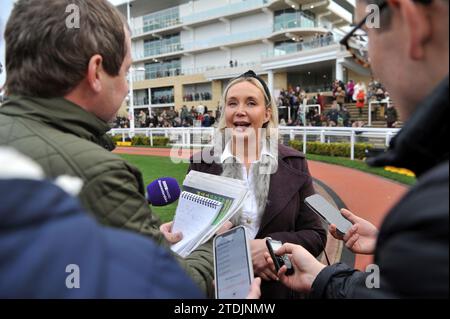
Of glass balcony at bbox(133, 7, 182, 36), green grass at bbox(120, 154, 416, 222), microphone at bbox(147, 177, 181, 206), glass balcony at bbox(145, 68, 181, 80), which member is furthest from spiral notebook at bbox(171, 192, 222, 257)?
glass balcony at bbox(133, 7, 182, 36)

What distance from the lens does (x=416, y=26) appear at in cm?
90

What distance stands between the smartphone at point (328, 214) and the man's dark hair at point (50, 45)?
4.73 ft

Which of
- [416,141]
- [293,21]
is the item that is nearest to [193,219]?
[416,141]

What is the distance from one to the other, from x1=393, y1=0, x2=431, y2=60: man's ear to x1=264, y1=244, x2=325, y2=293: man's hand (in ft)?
3.88

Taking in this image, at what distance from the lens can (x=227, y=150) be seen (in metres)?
2.94

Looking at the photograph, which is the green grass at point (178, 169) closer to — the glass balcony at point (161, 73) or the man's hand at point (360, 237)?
the man's hand at point (360, 237)

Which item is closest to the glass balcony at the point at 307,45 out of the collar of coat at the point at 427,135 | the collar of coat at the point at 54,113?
the collar of coat at the point at 54,113

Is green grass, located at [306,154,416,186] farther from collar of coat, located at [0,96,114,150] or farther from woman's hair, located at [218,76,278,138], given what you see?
collar of coat, located at [0,96,114,150]

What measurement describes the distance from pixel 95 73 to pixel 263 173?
5.32ft

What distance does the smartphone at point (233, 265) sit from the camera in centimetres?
143

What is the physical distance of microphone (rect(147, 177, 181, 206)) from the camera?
2.26m

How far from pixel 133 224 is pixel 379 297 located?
72 cm

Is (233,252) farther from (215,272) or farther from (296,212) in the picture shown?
(296,212)
